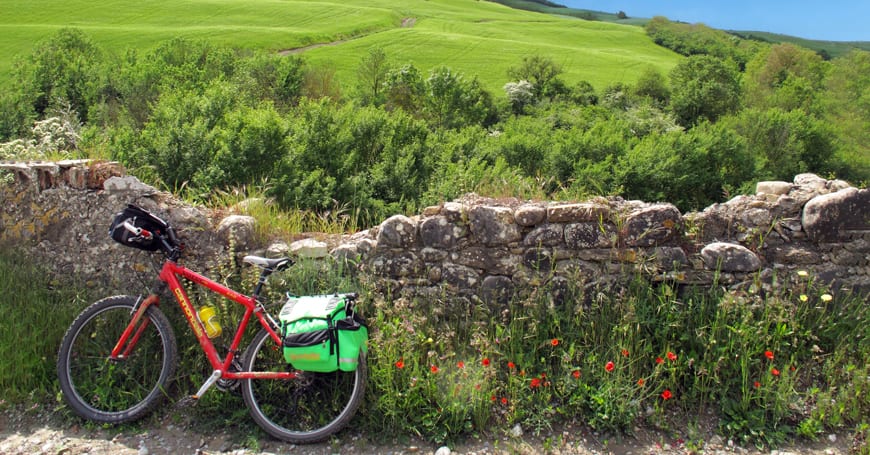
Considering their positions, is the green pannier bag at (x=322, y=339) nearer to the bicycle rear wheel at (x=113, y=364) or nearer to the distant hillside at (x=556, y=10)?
the bicycle rear wheel at (x=113, y=364)

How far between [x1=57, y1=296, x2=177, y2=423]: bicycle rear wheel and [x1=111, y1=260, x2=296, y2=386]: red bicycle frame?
63mm

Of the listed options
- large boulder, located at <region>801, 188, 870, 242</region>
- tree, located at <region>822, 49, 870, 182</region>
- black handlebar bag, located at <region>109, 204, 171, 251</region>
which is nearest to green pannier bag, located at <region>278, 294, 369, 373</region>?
black handlebar bag, located at <region>109, 204, 171, 251</region>

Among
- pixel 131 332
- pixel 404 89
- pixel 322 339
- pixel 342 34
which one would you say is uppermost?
pixel 342 34

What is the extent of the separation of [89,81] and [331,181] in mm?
36170

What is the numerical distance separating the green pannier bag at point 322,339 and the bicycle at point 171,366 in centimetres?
17

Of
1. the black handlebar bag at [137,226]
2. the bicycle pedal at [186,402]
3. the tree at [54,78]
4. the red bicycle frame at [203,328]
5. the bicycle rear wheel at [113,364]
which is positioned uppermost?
the black handlebar bag at [137,226]

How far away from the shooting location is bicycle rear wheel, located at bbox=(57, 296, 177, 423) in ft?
14.5

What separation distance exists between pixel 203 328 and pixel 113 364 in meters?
0.86

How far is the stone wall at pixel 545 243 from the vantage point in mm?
5062

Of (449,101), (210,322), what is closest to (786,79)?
(449,101)

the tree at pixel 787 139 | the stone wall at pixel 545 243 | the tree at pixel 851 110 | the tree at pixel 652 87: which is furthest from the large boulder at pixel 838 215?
the tree at pixel 652 87

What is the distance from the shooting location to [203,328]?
4480mm

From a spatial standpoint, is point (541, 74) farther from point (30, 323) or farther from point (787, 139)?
point (30, 323)

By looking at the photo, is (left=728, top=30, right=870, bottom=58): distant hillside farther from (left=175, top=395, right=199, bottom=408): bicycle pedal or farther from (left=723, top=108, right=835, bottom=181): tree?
(left=175, top=395, right=199, bottom=408): bicycle pedal
